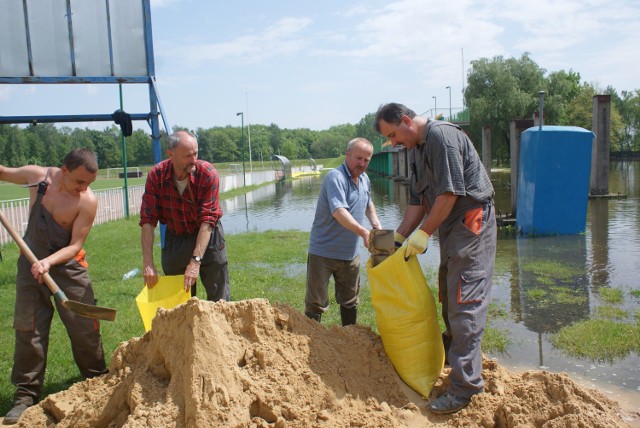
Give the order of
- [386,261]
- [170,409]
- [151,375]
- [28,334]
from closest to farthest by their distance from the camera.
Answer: [170,409] → [151,375] → [386,261] → [28,334]

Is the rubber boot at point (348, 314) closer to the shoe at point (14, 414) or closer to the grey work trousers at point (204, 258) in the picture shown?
the grey work trousers at point (204, 258)

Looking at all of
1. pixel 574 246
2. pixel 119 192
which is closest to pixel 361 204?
pixel 574 246

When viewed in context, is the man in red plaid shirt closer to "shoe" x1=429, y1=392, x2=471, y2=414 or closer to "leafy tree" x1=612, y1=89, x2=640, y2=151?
"shoe" x1=429, y1=392, x2=471, y2=414

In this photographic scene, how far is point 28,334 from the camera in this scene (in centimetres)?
412

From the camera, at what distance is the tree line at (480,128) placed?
42969 mm

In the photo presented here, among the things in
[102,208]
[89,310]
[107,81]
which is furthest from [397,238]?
Answer: [102,208]

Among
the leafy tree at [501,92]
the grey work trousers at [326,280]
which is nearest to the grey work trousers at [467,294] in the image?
the grey work trousers at [326,280]

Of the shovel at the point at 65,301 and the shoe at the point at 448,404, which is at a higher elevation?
the shovel at the point at 65,301

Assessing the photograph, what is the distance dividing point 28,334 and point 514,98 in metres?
42.6

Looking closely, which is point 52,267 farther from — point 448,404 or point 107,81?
point 107,81

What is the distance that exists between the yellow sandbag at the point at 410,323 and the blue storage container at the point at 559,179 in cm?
867

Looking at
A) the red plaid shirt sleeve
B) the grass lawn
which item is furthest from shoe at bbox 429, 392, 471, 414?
the grass lawn

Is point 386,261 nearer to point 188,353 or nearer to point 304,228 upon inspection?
point 188,353

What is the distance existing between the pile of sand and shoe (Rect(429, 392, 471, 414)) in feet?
0.14
